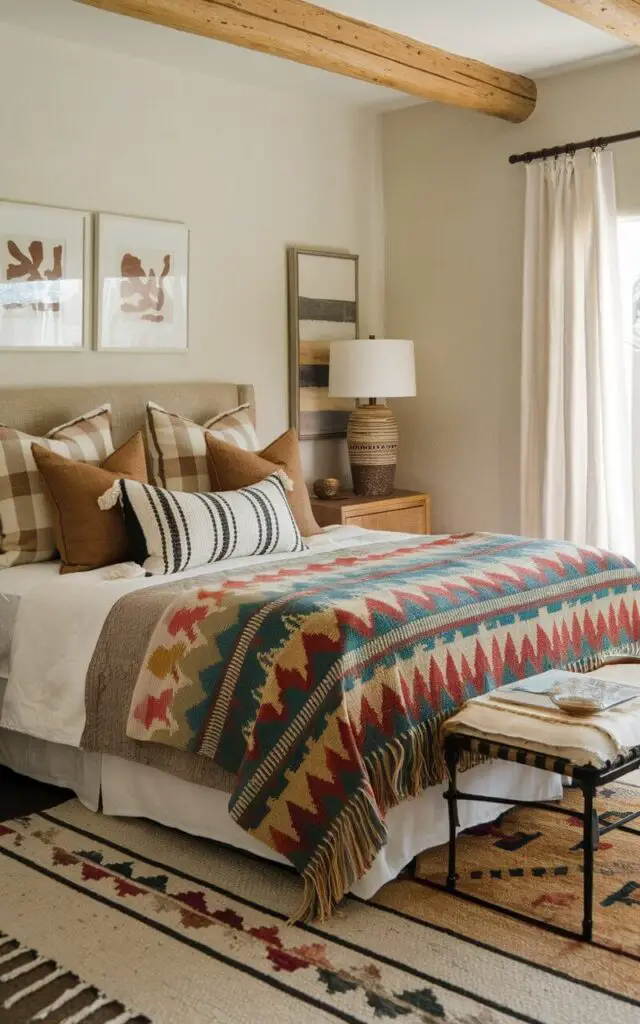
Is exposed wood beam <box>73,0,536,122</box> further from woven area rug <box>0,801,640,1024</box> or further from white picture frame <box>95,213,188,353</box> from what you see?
woven area rug <box>0,801,640,1024</box>

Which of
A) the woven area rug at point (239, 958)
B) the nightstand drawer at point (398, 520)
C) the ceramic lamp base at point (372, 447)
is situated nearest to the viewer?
the woven area rug at point (239, 958)

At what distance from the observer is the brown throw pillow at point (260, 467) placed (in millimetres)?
4117

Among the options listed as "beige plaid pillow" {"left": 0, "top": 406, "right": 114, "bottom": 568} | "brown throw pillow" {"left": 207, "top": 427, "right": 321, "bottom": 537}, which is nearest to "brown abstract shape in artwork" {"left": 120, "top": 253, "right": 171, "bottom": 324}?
"brown throw pillow" {"left": 207, "top": 427, "right": 321, "bottom": 537}

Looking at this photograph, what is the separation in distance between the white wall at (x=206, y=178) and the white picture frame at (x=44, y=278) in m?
0.06

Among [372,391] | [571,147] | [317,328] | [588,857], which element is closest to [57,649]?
[588,857]

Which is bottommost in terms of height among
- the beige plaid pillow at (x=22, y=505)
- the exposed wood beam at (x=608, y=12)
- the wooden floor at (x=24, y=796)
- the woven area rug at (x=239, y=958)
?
the woven area rug at (x=239, y=958)

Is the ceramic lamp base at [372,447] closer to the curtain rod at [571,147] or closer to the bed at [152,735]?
the curtain rod at [571,147]

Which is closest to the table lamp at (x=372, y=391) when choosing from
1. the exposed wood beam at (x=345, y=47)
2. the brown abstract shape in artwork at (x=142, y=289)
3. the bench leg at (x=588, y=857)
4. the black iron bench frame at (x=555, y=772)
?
the brown abstract shape in artwork at (x=142, y=289)

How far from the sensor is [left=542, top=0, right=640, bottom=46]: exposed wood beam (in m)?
3.58

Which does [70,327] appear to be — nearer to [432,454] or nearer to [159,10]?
[159,10]

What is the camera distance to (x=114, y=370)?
455cm

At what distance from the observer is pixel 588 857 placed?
8.05 ft

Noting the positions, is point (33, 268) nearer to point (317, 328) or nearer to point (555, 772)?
point (317, 328)

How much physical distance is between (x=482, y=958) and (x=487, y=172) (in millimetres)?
3836
